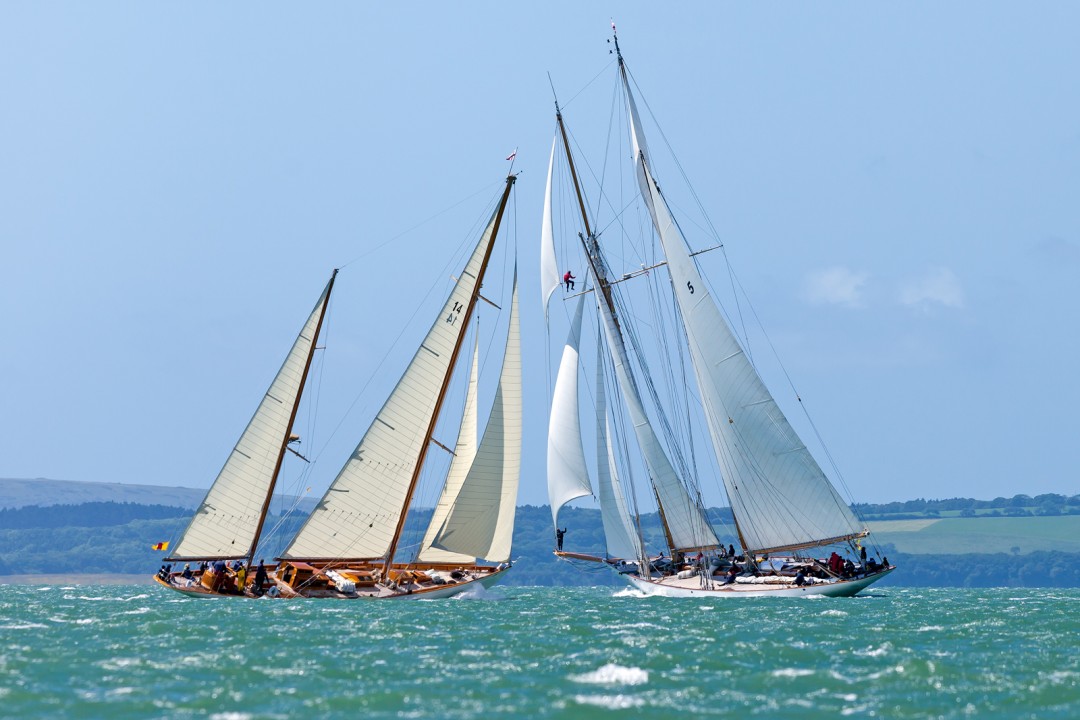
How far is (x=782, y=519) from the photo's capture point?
58.8 metres

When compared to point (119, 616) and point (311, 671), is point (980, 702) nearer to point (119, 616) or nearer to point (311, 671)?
point (311, 671)

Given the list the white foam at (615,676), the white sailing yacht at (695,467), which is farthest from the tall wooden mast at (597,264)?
the white foam at (615,676)

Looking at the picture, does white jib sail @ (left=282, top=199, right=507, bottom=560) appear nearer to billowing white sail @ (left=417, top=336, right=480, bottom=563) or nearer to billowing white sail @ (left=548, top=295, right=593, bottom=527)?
billowing white sail @ (left=417, top=336, right=480, bottom=563)

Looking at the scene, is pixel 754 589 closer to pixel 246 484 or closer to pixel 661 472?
pixel 661 472

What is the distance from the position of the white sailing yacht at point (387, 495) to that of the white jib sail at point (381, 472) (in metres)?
0.04

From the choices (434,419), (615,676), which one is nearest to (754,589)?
(434,419)

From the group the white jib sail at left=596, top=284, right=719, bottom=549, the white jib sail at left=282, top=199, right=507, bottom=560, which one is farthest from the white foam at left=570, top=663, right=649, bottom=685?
the white jib sail at left=596, top=284, right=719, bottom=549

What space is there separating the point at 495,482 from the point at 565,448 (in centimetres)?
660

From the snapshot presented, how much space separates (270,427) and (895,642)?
30073mm

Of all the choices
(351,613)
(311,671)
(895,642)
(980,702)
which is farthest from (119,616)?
(980,702)

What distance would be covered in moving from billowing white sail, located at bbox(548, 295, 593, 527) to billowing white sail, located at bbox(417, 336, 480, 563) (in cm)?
532

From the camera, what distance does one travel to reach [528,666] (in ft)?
95.1

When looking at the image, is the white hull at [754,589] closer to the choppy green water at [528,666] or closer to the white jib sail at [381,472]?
the choppy green water at [528,666]

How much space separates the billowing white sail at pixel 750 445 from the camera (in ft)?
189
